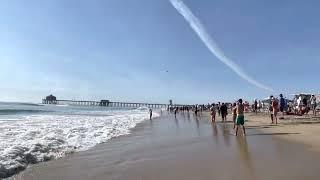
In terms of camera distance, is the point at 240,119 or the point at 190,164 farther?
the point at 240,119

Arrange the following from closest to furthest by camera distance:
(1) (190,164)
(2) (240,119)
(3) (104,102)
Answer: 1. (1) (190,164)
2. (2) (240,119)
3. (3) (104,102)

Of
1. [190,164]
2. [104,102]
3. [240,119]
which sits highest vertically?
[104,102]

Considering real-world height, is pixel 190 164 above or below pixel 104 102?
below

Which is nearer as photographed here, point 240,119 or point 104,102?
point 240,119

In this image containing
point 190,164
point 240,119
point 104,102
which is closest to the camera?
point 190,164

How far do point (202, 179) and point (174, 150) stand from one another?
5.60 metres

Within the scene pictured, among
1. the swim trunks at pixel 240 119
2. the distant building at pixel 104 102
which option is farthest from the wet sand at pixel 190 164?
the distant building at pixel 104 102

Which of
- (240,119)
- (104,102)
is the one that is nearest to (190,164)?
(240,119)

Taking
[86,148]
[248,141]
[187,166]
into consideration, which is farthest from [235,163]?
[86,148]

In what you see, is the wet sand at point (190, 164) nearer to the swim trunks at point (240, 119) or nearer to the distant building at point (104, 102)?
the swim trunks at point (240, 119)

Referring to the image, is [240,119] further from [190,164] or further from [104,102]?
[104,102]

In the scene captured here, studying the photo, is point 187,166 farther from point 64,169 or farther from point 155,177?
point 64,169

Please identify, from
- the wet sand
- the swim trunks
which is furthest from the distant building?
the wet sand

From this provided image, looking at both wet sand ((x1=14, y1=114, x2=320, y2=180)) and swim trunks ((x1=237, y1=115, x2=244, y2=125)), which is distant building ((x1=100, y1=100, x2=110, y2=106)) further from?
wet sand ((x1=14, y1=114, x2=320, y2=180))
